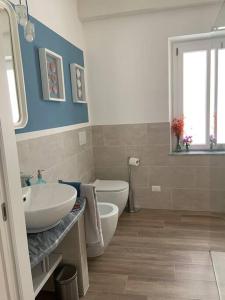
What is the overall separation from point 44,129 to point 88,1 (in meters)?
1.69

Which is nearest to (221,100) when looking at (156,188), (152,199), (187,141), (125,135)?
(187,141)

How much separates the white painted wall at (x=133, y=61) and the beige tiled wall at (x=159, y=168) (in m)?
0.18

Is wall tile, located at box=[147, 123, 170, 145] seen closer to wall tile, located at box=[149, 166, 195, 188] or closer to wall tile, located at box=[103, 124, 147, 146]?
wall tile, located at box=[103, 124, 147, 146]

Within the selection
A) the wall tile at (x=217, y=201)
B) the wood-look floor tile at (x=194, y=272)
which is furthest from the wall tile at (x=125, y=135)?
the wood-look floor tile at (x=194, y=272)

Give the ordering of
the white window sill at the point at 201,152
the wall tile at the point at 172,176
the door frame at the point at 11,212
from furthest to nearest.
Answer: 1. the wall tile at the point at 172,176
2. the white window sill at the point at 201,152
3. the door frame at the point at 11,212

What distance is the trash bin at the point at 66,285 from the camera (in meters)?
1.63

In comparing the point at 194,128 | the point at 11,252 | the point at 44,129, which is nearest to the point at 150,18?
the point at 194,128

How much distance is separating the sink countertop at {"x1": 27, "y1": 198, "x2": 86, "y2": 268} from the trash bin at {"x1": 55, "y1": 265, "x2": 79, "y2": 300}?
0.52 meters

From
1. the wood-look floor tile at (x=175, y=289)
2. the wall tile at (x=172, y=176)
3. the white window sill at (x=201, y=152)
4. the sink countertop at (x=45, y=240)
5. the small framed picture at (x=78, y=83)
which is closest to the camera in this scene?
the sink countertop at (x=45, y=240)

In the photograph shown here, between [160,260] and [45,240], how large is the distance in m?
1.30

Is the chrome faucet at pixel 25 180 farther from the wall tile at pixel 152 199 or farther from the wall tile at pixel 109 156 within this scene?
the wall tile at pixel 152 199

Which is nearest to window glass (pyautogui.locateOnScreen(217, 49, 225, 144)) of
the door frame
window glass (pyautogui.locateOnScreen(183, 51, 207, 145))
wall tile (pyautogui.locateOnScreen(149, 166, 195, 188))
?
window glass (pyautogui.locateOnScreen(183, 51, 207, 145))

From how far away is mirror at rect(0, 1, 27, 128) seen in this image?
Answer: 1548 mm

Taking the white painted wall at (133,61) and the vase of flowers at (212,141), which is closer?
the white painted wall at (133,61)
